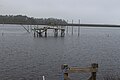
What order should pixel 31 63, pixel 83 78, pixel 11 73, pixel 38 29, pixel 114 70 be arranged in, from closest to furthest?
pixel 83 78, pixel 11 73, pixel 114 70, pixel 31 63, pixel 38 29

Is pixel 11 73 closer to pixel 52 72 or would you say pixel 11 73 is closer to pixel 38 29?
pixel 52 72

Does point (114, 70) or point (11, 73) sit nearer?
point (11, 73)

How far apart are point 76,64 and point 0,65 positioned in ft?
36.1

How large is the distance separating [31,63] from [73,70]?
23.1m

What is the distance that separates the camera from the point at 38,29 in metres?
111

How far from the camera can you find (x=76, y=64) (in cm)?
3872

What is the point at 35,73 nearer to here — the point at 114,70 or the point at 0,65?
the point at 0,65

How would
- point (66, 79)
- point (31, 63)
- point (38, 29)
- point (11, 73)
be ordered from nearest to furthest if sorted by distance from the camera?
point (66, 79)
point (11, 73)
point (31, 63)
point (38, 29)

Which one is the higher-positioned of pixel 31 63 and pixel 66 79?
pixel 66 79

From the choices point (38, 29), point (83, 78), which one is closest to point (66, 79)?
point (83, 78)

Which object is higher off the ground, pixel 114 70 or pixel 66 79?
pixel 66 79

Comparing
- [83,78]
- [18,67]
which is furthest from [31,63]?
[83,78]

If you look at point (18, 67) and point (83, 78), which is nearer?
point (83, 78)

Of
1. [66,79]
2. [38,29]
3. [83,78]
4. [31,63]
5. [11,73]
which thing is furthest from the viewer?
[38,29]
